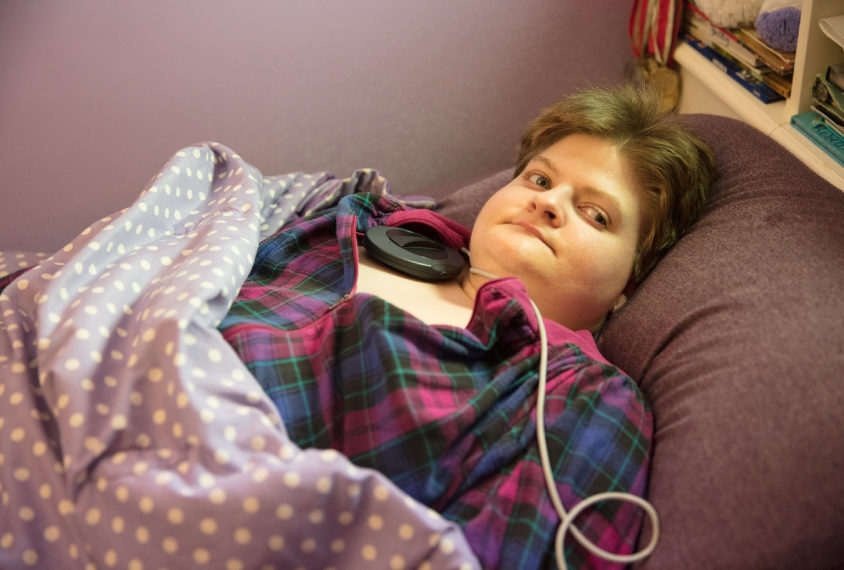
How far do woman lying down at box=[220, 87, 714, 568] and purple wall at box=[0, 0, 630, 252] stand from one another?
0.46 meters

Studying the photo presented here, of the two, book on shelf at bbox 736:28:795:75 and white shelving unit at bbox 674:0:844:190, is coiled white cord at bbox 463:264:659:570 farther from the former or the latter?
book on shelf at bbox 736:28:795:75

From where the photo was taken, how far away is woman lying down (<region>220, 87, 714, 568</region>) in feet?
2.89

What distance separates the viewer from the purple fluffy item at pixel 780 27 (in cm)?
125

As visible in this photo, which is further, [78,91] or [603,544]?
[78,91]

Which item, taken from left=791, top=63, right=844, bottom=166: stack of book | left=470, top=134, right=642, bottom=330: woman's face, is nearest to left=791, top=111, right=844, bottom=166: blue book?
left=791, top=63, right=844, bottom=166: stack of book

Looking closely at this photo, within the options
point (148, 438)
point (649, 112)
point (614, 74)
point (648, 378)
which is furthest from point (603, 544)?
point (614, 74)

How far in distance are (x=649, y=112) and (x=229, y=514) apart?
0.91 m

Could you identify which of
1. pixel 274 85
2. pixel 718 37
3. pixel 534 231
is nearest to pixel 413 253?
pixel 534 231

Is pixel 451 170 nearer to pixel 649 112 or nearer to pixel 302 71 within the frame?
pixel 302 71

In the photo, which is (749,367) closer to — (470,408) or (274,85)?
(470,408)

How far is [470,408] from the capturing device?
35.8 inches

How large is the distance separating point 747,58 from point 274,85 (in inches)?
37.1

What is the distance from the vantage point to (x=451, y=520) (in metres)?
0.88

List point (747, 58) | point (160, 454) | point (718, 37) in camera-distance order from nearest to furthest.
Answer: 1. point (160, 454)
2. point (747, 58)
3. point (718, 37)
